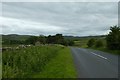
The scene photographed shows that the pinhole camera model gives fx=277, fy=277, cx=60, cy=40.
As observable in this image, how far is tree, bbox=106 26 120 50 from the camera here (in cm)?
4753

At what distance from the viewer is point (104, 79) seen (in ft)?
46.3

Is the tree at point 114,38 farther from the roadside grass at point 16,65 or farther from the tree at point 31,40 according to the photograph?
the roadside grass at point 16,65

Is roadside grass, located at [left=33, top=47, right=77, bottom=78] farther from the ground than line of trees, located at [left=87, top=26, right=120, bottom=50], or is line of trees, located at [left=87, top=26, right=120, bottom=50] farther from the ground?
line of trees, located at [left=87, top=26, right=120, bottom=50]

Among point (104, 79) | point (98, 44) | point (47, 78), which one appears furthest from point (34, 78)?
point (98, 44)

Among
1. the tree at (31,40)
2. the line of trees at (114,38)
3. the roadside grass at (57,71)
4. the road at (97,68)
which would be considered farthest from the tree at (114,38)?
the roadside grass at (57,71)

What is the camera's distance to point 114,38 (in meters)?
48.4

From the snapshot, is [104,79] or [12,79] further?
[104,79]

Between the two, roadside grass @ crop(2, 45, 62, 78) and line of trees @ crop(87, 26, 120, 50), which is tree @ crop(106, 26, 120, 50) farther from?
roadside grass @ crop(2, 45, 62, 78)

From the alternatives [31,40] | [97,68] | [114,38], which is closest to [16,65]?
[97,68]

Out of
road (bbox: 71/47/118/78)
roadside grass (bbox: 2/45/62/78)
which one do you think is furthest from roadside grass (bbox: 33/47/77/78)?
roadside grass (bbox: 2/45/62/78)

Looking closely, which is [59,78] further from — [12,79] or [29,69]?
[12,79]

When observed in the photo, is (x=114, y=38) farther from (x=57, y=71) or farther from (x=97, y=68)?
(x=57, y=71)

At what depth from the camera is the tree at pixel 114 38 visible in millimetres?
47531

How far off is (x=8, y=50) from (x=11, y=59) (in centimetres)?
112
